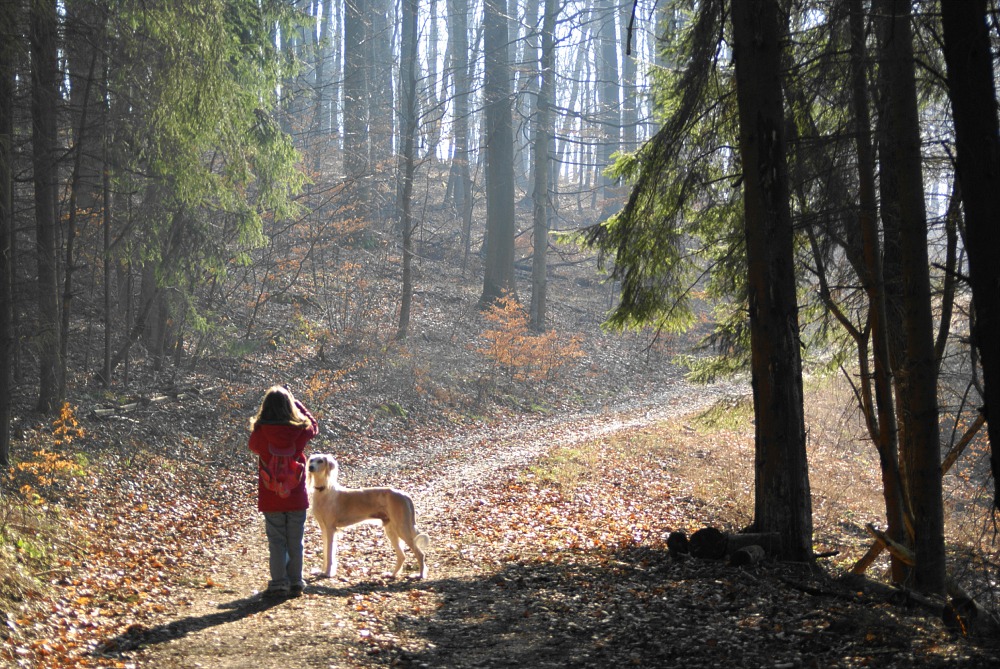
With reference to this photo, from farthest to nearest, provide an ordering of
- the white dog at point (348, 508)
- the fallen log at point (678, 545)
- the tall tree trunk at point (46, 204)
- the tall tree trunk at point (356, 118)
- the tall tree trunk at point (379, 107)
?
the tall tree trunk at point (379, 107) → the tall tree trunk at point (356, 118) → the tall tree trunk at point (46, 204) → the fallen log at point (678, 545) → the white dog at point (348, 508)

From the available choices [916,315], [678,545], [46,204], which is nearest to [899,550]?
[678,545]

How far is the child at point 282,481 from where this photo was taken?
7031 mm

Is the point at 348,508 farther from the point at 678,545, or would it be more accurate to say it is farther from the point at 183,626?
the point at 678,545

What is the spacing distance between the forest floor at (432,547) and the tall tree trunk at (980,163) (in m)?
1.90

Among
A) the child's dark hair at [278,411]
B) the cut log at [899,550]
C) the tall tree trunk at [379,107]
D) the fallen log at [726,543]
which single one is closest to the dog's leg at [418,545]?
the child's dark hair at [278,411]

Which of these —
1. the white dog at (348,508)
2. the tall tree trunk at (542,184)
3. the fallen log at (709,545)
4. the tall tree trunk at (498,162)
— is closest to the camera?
the white dog at (348,508)

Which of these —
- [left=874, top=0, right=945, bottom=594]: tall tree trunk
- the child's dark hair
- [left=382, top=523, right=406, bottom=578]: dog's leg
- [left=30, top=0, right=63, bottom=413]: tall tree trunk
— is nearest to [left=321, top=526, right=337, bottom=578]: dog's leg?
[left=382, top=523, right=406, bottom=578]: dog's leg

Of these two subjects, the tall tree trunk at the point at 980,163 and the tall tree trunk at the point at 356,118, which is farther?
the tall tree trunk at the point at 356,118

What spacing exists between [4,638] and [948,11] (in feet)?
23.1

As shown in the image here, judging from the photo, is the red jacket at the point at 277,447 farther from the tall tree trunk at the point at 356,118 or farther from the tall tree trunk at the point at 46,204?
the tall tree trunk at the point at 356,118

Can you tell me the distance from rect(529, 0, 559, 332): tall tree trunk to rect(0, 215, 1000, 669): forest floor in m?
8.39

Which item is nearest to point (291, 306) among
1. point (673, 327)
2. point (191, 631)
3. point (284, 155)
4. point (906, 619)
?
point (284, 155)

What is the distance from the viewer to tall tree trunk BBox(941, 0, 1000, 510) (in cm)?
420

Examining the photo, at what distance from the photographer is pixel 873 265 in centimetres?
800
